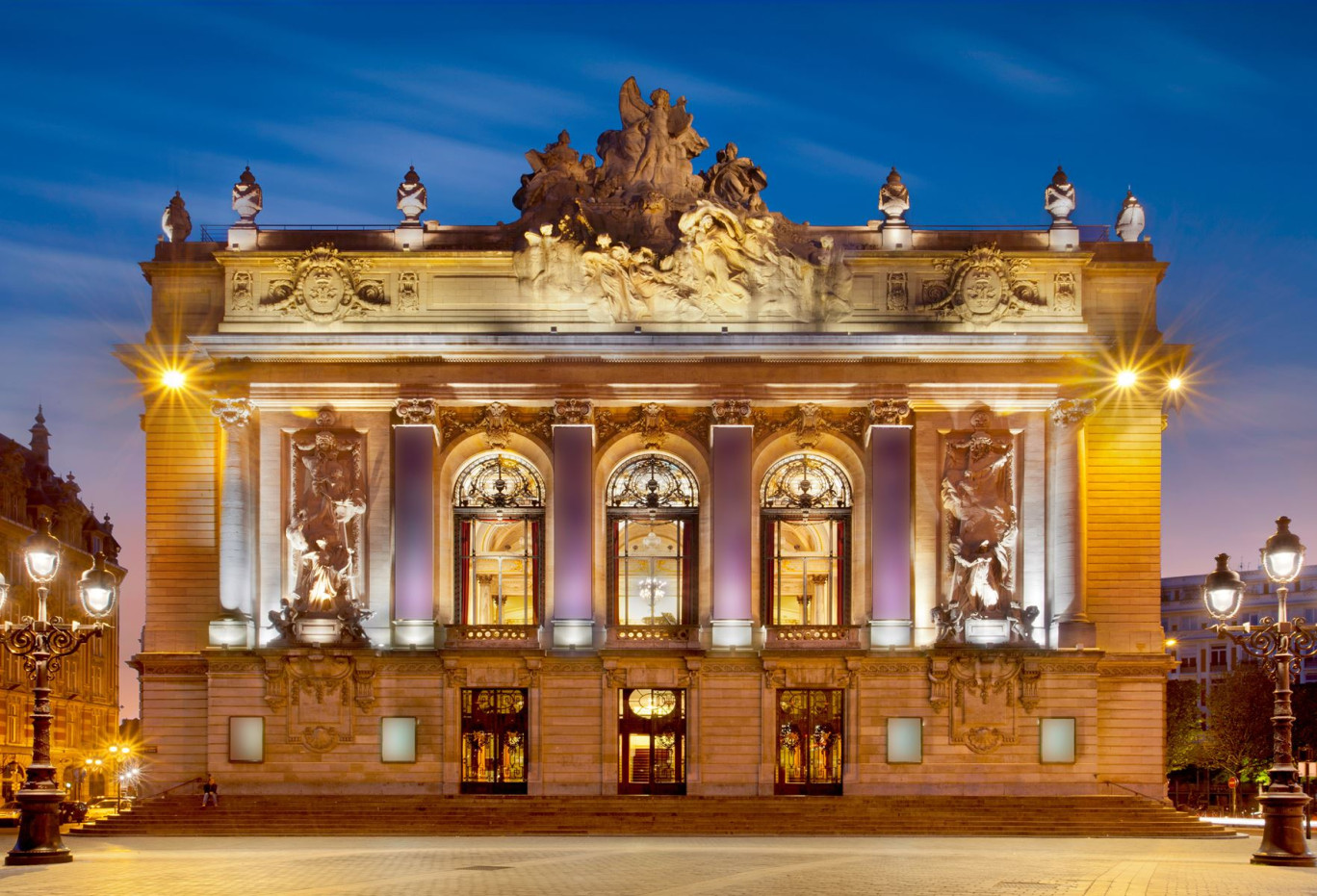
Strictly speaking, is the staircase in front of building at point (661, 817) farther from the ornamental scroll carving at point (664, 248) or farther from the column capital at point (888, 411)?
the ornamental scroll carving at point (664, 248)

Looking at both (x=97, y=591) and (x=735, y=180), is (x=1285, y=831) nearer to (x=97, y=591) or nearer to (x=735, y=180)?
(x=97, y=591)

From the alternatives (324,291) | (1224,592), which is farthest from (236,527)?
(1224,592)

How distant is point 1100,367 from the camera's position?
49250 mm

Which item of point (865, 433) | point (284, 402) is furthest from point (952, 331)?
point (284, 402)

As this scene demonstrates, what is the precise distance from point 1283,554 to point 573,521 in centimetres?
2095

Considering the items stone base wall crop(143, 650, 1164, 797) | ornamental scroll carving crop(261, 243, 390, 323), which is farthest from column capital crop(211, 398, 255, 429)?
stone base wall crop(143, 650, 1164, 797)

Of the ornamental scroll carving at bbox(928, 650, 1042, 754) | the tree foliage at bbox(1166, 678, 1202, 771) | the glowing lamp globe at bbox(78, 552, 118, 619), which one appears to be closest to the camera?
the glowing lamp globe at bbox(78, 552, 118, 619)

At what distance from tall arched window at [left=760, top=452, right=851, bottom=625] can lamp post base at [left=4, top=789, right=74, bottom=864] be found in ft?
70.0

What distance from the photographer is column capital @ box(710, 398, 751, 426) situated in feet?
159

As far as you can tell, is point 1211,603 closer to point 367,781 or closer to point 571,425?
point 571,425

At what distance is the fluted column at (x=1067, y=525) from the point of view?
47.8 meters

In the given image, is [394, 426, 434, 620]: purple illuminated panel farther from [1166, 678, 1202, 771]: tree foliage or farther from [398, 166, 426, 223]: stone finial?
[1166, 678, 1202, 771]: tree foliage

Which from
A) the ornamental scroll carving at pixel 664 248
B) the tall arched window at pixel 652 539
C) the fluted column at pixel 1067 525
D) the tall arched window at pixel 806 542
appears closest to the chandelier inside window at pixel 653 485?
the tall arched window at pixel 652 539

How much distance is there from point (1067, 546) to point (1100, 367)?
4.82m
